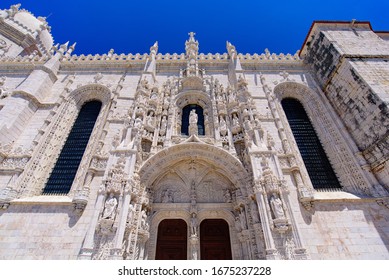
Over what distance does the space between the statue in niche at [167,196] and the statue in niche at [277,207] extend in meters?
4.14

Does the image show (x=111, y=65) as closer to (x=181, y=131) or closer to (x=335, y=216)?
(x=181, y=131)

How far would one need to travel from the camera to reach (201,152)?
9195 millimetres

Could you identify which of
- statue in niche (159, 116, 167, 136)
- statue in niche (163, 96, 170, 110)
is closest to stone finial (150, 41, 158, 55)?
statue in niche (163, 96, 170, 110)

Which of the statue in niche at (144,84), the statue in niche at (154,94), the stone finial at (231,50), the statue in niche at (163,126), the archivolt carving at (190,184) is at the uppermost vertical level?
the stone finial at (231,50)

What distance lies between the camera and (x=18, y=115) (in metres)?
10.0

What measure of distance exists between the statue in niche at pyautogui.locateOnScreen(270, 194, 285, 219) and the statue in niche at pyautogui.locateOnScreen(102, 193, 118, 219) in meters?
5.23

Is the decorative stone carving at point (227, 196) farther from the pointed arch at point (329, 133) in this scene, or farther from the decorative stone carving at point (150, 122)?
the decorative stone carving at point (150, 122)

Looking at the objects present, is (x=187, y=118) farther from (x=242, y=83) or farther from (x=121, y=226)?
(x=121, y=226)

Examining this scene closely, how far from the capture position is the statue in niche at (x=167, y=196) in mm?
8757

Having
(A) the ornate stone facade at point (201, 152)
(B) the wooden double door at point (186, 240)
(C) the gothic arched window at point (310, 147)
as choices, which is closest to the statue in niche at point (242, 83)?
(A) the ornate stone facade at point (201, 152)

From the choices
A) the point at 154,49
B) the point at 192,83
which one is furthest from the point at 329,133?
the point at 154,49

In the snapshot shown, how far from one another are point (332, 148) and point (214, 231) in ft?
22.6

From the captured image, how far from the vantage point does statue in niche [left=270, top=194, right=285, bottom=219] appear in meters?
6.52

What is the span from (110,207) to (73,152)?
4.98 m
